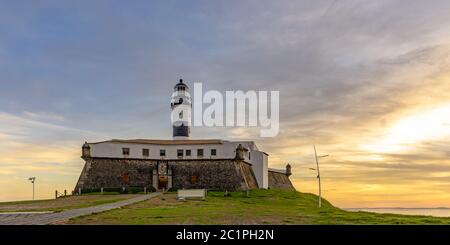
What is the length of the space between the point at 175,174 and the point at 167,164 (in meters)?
1.76

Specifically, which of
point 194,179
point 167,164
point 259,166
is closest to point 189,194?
point 194,179

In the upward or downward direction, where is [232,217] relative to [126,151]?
downward

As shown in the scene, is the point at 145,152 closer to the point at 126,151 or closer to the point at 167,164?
the point at 126,151

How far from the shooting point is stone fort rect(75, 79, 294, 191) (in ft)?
198

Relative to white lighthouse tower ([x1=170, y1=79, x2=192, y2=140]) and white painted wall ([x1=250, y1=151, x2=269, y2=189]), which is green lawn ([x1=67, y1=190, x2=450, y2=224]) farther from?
white lighthouse tower ([x1=170, y1=79, x2=192, y2=140])

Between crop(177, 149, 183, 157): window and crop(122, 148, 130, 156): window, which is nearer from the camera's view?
crop(122, 148, 130, 156): window

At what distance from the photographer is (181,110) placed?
70688 millimetres

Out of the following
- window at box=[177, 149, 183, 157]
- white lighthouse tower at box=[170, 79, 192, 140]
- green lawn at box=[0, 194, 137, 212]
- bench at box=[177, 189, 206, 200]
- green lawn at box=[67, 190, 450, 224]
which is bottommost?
green lawn at box=[0, 194, 137, 212]

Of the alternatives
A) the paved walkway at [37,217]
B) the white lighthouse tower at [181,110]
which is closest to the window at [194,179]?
the white lighthouse tower at [181,110]

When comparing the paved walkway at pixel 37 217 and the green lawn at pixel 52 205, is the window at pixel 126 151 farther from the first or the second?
the paved walkway at pixel 37 217

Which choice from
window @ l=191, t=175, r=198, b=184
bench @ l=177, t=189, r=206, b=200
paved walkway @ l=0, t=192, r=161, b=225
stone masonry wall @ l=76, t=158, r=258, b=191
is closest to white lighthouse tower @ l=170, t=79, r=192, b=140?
stone masonry wall @ l=76, t=158, r=258, b=191
